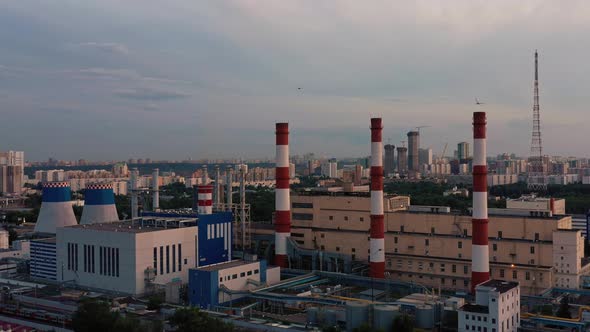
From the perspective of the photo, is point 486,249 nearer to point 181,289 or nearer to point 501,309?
point 501,309

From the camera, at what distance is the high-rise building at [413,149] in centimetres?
11550

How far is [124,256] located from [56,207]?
13.3 metres

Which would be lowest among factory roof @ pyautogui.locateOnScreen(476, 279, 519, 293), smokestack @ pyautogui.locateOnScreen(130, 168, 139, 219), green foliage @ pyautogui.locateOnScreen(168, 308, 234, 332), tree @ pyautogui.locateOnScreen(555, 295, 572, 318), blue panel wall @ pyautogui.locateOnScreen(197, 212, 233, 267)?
tree @ pyautogui.locateOnScreen(555, 295, 572, 318)

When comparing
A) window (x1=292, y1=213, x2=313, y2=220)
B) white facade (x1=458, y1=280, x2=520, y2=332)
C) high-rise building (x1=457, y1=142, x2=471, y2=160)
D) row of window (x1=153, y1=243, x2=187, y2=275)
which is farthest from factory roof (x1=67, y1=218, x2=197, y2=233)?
high-rise building (x1=457, y1=142, x2=471, y2=160)

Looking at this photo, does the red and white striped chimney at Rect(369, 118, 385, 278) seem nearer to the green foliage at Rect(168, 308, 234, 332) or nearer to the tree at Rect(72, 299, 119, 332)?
the green foliage at Rect(168, 308, 234, 332)

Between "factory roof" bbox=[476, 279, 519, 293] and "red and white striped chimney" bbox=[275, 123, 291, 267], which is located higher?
"red and white striped chimney" bbox=[275, 123, 291, 267]

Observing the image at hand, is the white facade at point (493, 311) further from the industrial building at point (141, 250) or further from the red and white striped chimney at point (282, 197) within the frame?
the industrial building at point (141, 250)

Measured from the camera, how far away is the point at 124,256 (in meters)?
22.7

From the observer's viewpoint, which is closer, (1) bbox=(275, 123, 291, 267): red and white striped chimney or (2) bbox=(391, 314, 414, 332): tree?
(2) bbox=(391, 314, 414, 332): tree

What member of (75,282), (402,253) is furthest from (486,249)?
(75,282)

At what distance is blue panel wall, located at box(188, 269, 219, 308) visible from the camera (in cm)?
2088

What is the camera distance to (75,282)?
24.5 m

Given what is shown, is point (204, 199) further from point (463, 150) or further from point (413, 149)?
point (463, 150)

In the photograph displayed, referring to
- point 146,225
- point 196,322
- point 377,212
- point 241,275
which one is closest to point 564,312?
point 377,212
